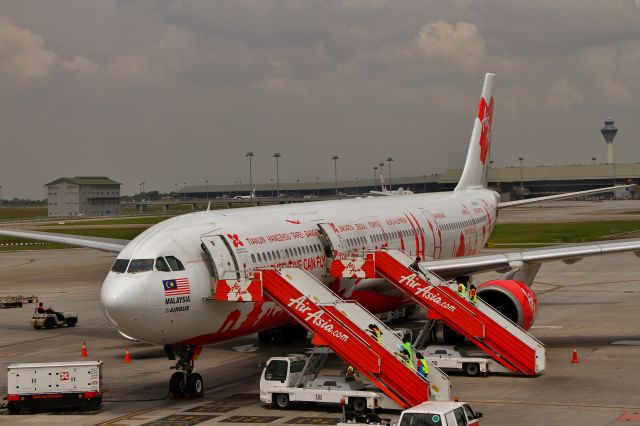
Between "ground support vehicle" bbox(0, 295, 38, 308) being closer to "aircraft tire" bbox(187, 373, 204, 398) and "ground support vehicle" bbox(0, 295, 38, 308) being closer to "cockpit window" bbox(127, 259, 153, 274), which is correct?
"aircraft tire" bbox(187, 373, 204, 398)

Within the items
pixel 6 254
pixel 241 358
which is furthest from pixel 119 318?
pixel 6 254

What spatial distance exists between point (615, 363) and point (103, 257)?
57.9 metres

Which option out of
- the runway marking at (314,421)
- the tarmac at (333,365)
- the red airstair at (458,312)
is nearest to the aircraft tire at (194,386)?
the tarmac at (333,365)

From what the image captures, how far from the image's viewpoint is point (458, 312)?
98.5ft

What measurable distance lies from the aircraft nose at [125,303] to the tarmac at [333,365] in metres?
2.35

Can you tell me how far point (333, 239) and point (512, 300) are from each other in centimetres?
640

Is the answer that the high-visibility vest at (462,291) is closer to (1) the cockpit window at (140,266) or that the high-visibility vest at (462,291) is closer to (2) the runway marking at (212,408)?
(2) the runway marking at (212,408)

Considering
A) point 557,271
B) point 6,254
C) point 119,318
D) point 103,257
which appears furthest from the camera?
point 6,254

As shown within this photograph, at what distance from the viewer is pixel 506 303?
112 ft

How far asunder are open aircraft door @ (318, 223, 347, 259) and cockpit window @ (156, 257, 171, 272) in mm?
8205

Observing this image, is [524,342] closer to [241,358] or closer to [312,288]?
[312,288]

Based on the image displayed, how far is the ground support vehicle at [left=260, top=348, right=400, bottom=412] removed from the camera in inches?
960

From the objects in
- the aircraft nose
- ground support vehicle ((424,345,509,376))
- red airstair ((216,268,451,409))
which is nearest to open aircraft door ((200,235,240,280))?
red airstair ((216,268,451,409))

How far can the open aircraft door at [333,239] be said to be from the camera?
108 ft
